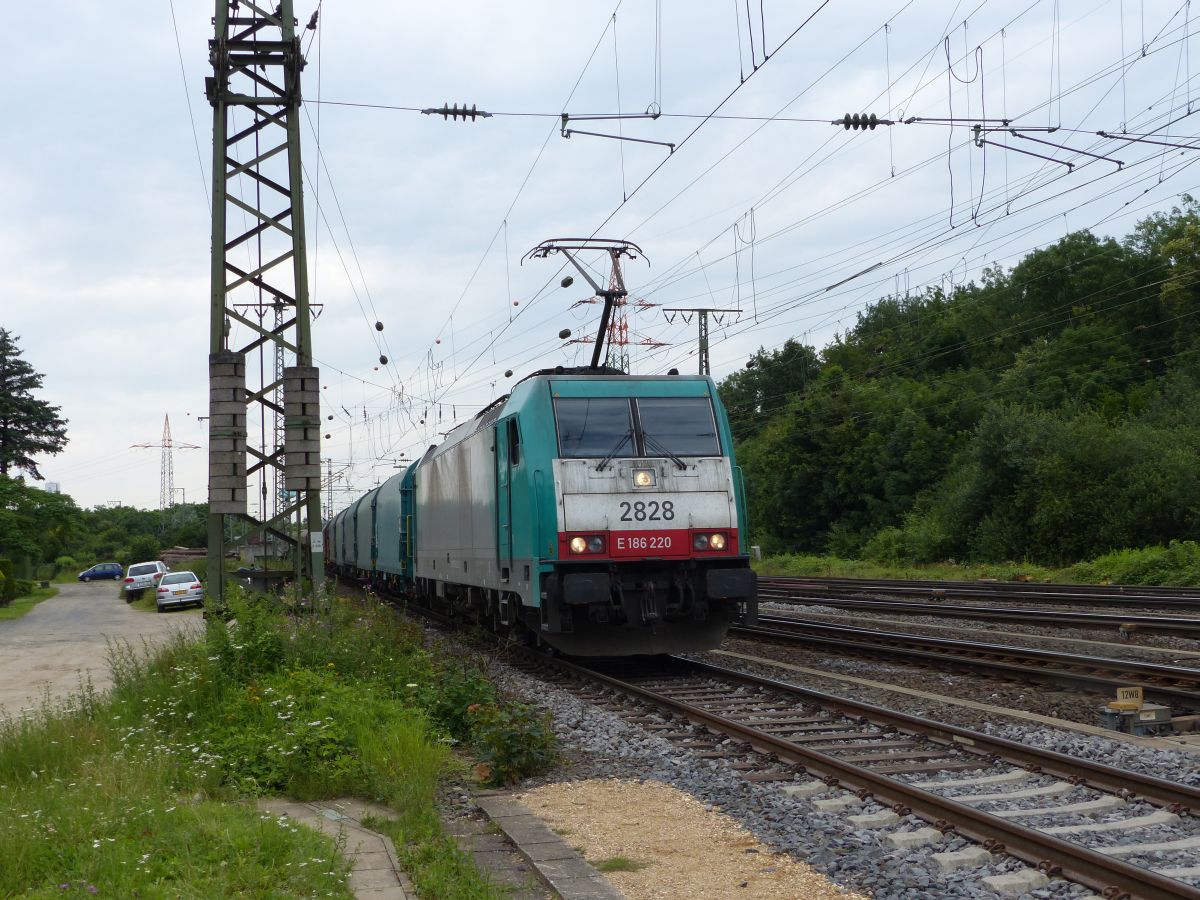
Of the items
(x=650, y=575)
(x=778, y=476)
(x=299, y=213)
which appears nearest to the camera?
(x=650, y=575)

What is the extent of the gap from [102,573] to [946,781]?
64.8m

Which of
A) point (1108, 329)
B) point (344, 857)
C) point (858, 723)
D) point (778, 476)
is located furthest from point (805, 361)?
point (344, 857)

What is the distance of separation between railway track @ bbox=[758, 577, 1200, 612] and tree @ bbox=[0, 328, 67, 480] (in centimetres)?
5682

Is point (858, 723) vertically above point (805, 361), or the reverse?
point (805, 361)

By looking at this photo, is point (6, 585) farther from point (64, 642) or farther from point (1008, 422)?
point (1008, 422)

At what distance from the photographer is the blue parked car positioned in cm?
6419

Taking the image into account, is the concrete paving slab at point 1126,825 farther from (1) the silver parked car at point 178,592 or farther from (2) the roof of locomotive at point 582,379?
(1) the silver parked car at point 178,592

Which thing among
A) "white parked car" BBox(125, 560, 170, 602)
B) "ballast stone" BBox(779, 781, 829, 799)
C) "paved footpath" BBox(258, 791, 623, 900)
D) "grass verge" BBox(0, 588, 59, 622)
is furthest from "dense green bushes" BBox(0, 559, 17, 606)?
"ballast stone" BBox(779, 781, 829, 799)

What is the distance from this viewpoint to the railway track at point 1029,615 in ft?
52.0

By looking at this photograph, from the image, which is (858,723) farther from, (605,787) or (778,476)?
(778,476)

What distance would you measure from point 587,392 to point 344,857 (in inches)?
314

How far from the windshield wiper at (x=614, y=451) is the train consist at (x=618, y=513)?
1 centimetres

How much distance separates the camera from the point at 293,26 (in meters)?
15.6

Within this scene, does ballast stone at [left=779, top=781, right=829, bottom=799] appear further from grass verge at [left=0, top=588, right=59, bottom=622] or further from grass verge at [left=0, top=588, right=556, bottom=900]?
grass verge at [left=0, top=588, right=59, bottom=622]
